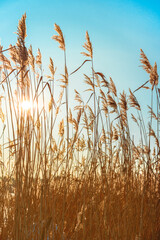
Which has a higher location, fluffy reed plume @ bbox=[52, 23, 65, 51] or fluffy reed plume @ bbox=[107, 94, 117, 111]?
fluffy reed plume @ bbox=[52, 23, 65, 51]

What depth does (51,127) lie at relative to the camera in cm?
207

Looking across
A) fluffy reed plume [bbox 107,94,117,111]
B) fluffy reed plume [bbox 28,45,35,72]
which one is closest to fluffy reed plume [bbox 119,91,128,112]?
fluffy reed plume [bbox 107,94,117,111]

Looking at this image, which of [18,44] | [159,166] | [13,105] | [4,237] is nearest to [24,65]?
[18,44]

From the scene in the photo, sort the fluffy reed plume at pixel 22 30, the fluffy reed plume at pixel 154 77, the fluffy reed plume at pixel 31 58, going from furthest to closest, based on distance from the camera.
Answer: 1. the fluffy reed plume at pixel 154 77
2. the fluffy reed plume at pixel 31 58
3. the fluffy reed plume at pixel 22 30

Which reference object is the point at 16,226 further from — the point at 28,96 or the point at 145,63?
the point at 145,63

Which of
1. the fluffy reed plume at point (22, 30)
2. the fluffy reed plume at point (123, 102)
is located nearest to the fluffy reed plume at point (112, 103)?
the fluffy reed plume at point (123, 102)

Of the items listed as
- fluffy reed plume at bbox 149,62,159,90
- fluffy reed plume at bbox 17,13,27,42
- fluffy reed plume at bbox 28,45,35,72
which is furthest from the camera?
fluffy reed plume at bbox 149,62,159,90

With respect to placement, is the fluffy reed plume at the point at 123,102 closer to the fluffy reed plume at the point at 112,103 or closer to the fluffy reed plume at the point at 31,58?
the fluffy reed plume at the point at 112,103

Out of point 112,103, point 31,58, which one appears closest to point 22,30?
point 31,58

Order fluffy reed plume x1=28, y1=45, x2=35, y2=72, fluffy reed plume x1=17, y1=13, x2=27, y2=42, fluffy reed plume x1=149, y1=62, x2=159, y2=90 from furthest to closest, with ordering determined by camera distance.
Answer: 1. fluffy reed plume x1=149, y1=62, x2=159, y2=90
2. fluffy reed plume x1=28, y1=45, x2=35, y2=72
3. fluffy reed plume x1=17, y1=13, x2=27, y2=42

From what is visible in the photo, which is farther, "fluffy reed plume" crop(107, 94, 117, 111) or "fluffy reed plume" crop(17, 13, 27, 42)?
"fluffy reed plume" crop(107, 94, 117, 111)

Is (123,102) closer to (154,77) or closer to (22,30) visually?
(154,77)

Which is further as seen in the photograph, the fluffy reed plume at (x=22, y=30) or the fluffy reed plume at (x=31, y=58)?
the fluffy reed plume at (x=31, y=58)

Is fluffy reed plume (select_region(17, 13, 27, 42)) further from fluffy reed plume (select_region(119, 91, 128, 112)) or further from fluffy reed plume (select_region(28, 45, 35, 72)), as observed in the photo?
fluffy reed plume (select_region(119, 91, 128, 112))
